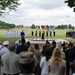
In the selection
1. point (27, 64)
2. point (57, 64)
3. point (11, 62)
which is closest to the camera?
point (27, 64)

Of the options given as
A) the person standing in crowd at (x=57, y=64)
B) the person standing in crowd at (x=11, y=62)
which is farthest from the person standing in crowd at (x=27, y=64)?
the person standing in crowd at (x=11, y=62)

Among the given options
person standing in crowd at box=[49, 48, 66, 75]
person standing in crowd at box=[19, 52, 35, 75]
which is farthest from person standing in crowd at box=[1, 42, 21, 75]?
person standing in crowd at box=[19, 52, 35, 75]

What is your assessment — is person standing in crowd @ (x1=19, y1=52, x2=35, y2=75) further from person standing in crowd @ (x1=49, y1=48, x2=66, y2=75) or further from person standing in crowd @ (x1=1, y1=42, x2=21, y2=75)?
person standing in crowd @ (x1=1, y1=42, x2=21, y2=75)

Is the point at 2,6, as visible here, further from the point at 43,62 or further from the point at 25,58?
the point at 25,58

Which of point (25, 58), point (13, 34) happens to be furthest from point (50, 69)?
point (13, 34)

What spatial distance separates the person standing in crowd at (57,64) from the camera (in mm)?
8125

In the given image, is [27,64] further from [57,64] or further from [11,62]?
[11,62]

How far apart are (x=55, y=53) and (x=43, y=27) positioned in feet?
190

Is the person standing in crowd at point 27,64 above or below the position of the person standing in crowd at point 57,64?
above

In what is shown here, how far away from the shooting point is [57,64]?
8.23 metres

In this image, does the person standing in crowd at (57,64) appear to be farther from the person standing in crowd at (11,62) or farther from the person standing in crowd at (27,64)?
the person standing in crowd at (27,64)

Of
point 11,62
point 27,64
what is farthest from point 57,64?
point 27,64

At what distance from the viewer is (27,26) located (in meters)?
85.0

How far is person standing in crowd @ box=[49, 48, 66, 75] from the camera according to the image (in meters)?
8.12
